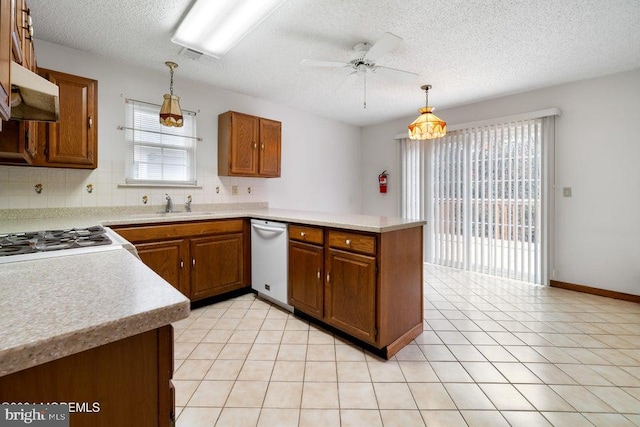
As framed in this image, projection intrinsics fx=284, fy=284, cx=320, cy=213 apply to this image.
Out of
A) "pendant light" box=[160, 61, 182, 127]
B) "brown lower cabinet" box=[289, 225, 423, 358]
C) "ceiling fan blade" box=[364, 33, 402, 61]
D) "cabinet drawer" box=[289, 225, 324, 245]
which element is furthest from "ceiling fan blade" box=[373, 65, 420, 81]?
"pendant light" box=[160, 61, 182, 127]

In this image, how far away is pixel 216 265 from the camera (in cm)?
297

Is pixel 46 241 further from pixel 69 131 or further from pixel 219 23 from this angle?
pixel 219 23

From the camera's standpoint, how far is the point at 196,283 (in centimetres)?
282

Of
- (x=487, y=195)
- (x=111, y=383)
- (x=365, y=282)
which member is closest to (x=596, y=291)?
(x=487, y=195)

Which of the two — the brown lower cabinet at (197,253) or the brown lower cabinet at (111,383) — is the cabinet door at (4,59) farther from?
the brown lower cabinet at (197,253)

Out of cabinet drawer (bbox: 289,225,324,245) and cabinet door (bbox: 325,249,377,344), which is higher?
cabinet drawer (bbox: 289,225,324,245)

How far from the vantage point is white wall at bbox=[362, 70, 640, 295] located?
121 inches

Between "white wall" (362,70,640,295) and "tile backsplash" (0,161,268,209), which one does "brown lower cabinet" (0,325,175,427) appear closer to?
"tile backsplash" (0,161,268,209)

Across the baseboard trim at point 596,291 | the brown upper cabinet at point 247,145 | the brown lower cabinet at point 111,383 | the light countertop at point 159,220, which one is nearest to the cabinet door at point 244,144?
the brown upper cabinet at point 247,145

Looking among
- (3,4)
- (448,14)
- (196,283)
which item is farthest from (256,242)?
(448,14)

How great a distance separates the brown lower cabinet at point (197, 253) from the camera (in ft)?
Result: 8.30

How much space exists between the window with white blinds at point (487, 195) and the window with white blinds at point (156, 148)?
3473mm

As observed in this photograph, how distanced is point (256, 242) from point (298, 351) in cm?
135

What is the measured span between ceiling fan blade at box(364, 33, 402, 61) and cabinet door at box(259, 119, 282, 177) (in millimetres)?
1664
